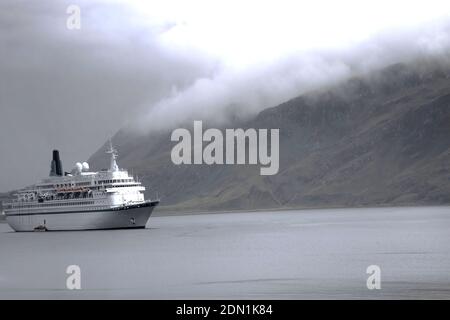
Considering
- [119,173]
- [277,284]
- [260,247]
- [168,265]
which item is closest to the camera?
[277,284]

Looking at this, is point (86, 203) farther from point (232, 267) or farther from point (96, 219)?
point (232, 267)

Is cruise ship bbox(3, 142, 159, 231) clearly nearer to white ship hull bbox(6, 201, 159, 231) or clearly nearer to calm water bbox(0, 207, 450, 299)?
white ship hull bbox(6, 201, 159, 231)

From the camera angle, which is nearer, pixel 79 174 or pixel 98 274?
pixel 98 274

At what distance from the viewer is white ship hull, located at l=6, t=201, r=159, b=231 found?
146625 mm

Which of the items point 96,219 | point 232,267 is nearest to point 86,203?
point 96,219

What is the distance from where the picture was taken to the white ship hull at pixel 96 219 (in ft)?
481

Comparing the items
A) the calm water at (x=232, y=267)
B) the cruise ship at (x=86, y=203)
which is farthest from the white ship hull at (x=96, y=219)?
the calm water at (x=232, y=267)

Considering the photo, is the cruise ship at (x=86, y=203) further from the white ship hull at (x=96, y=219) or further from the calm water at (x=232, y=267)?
the calm water at (x=232, y=267)

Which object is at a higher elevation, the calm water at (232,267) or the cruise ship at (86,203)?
the cruise ship at (86,203)

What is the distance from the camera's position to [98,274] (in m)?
75.9
